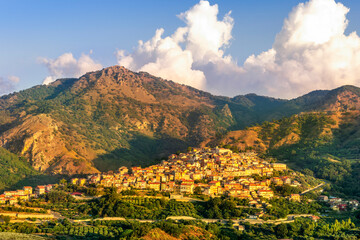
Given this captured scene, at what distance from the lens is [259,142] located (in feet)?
440

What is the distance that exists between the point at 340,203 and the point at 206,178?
28028 mm

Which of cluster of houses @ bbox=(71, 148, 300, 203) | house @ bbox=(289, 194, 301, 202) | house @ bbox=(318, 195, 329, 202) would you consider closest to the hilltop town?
cluster of houses @ bbox=(71, 148, 300, 203)

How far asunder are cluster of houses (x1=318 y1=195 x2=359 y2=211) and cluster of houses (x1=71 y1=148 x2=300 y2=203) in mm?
8798

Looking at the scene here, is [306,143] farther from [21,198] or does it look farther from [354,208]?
[21,198]

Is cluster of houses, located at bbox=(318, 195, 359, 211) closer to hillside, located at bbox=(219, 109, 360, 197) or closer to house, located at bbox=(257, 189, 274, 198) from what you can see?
hillside, located at bbox=(219, 109, 360, 197)

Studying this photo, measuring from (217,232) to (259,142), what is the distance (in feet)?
266

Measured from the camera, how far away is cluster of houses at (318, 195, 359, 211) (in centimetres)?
7456

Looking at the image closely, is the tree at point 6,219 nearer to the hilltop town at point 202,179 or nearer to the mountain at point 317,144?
the hilltop town at point 202,179

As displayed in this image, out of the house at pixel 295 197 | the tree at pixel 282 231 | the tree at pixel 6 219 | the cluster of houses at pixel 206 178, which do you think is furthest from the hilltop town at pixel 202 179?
the tree at pixel 6 219

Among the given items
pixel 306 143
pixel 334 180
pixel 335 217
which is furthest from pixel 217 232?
pixel 306 143

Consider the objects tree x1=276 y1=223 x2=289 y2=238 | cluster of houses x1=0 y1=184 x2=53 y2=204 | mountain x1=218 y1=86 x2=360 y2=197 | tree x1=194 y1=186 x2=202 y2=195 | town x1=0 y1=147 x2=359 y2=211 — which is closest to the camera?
tree x1=276 y1=223 x2=289 y2=238

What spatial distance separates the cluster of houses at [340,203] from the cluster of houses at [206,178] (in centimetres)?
880

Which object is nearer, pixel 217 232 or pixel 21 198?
pixel 217 232

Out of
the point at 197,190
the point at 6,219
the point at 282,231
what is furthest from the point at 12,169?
the point at 282,231
